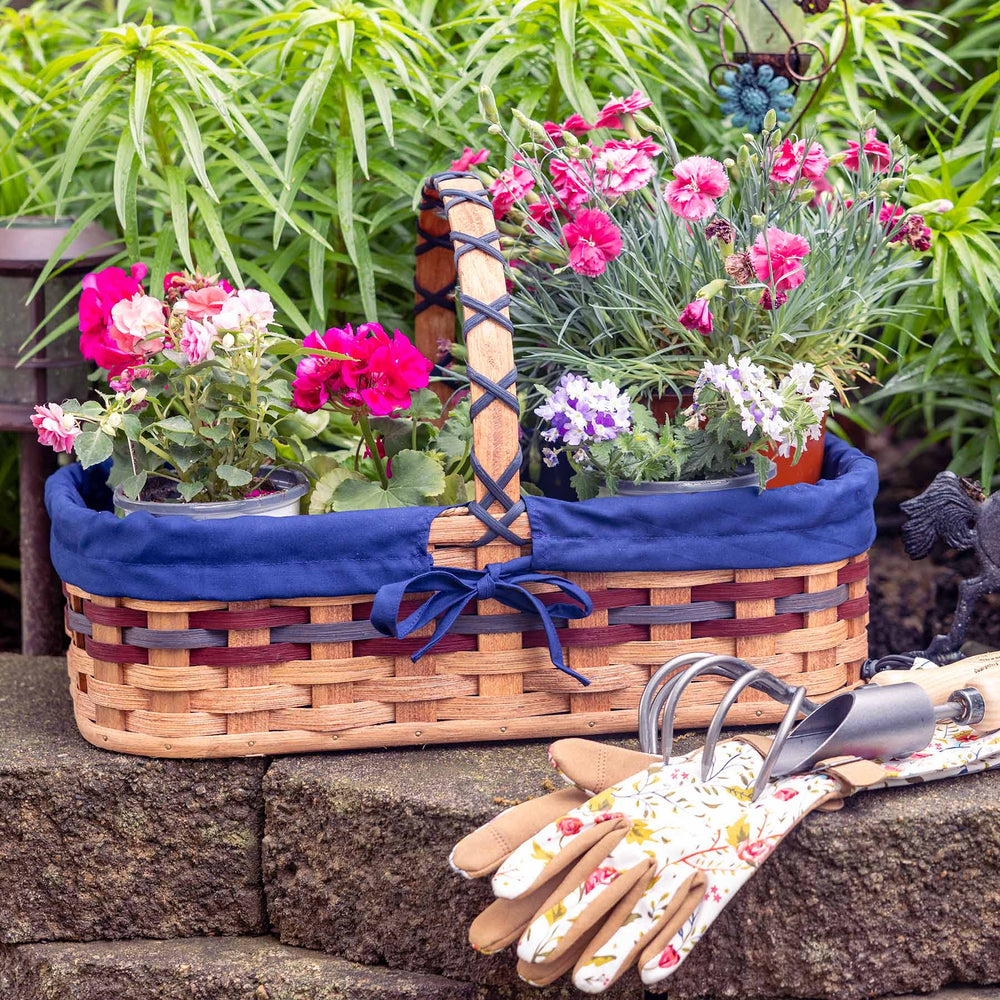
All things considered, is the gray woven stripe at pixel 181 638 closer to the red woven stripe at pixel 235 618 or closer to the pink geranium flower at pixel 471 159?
the red woven stripe at pixel 235 618

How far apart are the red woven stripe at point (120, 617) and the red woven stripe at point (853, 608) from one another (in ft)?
2.76

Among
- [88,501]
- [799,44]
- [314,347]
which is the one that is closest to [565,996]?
[314,347]

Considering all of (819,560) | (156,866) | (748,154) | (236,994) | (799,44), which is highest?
(799,44)

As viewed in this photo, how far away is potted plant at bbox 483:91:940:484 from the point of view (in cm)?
135

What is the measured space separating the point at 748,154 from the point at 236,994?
44.6 inches

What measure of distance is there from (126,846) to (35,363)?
2.49 feet

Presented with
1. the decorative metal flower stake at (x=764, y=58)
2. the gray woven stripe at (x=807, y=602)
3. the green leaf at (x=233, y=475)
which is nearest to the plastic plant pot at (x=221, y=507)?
the green leaf at (x=233, y=475)

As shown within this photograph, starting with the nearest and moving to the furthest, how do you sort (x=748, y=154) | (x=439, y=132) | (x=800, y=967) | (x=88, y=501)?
1. (x=800, y=967)
2. (x=748, y=154)
3. (x=88, y=501)
4. (x=439, y=132)

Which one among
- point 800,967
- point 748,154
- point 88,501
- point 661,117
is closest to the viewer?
point 800,967

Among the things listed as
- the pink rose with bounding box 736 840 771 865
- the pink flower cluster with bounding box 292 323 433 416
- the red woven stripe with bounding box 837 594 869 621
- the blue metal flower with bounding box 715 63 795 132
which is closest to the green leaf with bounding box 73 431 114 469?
the pink flower cluster with bounding box 292 323 433 416

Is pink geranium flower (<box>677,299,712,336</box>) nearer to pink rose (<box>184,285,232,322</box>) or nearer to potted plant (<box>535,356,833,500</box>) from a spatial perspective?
potted plant (<box>535,356,833,500</box>)

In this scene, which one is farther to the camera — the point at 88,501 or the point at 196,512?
the point at 88,501

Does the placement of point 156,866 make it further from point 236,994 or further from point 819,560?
point 819,560

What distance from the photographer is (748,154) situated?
4.33 feet
